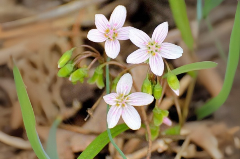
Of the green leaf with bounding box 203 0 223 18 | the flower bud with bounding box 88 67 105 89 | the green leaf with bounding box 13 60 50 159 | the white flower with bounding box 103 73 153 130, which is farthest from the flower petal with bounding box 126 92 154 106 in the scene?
the green leaf with bounding box 203 0 223 18

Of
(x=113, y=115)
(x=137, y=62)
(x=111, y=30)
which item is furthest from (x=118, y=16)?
(x=113, y=115)

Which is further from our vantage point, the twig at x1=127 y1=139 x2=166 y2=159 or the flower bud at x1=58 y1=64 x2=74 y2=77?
the twig at x1=127 y1=139 x2=166 y2=159

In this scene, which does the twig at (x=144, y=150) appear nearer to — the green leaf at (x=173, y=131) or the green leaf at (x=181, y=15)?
the green leaf at (x=173, y=131)

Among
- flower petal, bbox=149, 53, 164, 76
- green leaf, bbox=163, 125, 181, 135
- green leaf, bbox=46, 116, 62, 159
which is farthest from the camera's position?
green leaf, bbox=163, 125, 181, 135

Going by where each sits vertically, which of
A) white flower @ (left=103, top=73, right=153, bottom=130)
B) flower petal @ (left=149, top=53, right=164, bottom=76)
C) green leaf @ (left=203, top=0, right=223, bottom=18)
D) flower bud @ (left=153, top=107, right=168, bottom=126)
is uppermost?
green leaf @ (left=203, top=0, right=223, bottom=18)

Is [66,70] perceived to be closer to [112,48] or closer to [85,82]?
[112,48]

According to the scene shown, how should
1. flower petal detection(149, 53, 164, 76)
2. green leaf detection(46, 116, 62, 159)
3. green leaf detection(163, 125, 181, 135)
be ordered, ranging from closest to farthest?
flower petal detection(149, 53, 164, 76), green leaf detection(46, 116, 62, 159), green leaf detection(163, 125, 181, 135)

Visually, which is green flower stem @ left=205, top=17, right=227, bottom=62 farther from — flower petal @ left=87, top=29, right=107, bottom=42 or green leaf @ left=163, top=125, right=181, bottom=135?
flower petal @ left=87, top=29, right=107, bottom=42
